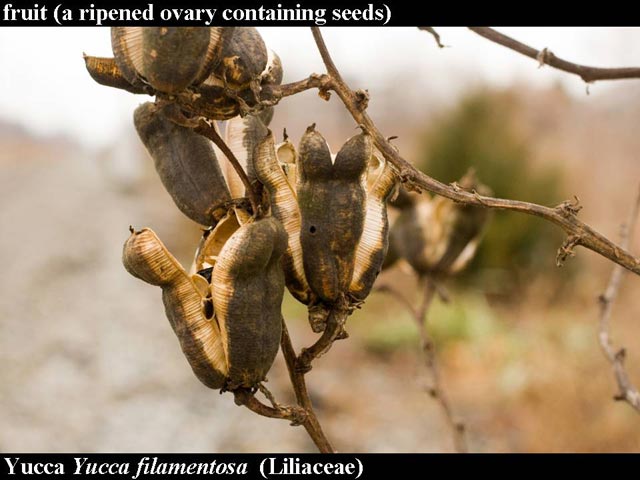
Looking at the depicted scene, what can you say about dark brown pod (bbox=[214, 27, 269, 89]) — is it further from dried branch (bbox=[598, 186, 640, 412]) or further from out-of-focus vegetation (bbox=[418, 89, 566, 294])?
out-of-focus vegetation (bbox=[418, 89, 566, 294])

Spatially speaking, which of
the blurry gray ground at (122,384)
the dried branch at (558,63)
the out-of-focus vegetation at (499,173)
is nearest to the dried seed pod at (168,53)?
the dried branch at (558,63)

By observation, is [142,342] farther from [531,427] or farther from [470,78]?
[470,78]

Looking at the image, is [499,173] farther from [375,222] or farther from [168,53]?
[168,53]

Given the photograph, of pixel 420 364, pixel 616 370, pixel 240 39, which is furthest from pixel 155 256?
pixel 420 364

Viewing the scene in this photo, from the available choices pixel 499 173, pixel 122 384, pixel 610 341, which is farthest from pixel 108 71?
pixel 499 173

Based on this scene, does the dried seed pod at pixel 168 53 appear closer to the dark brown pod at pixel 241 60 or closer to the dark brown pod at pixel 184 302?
the dark brown pod at pixel 241 60

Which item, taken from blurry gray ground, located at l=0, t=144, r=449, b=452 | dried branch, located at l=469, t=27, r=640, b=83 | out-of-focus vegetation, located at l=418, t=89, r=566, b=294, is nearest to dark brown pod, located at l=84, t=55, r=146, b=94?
dried branch, located at l=469, t=27, r=640, b=83
